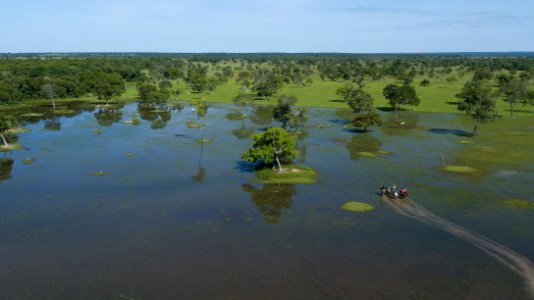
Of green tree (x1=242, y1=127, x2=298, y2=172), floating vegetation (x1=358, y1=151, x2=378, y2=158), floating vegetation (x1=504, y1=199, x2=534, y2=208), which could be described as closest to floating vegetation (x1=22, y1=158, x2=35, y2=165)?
green tree (x1=242, y1=127, x2=298, y2=172)

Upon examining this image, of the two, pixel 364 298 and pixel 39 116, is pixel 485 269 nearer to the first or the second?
pixel 364 298

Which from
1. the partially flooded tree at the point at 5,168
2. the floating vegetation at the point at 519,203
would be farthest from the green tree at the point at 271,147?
the partially flooded tree at the point at 5,168

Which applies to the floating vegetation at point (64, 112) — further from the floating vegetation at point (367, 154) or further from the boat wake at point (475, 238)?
the boat wake at point (475, 238)

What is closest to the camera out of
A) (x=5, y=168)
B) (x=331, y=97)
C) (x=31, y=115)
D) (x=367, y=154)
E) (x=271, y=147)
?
(x=271, y=147)

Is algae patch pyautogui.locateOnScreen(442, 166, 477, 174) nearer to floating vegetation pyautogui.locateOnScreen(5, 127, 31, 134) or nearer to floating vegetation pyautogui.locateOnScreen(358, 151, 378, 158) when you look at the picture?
floating vegetation pyautogui.locateOnScreen(358, 151, 378, 158)

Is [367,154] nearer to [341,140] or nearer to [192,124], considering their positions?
[341,140]

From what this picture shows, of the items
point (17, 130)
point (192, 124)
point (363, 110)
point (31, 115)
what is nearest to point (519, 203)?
point (363, 110)
